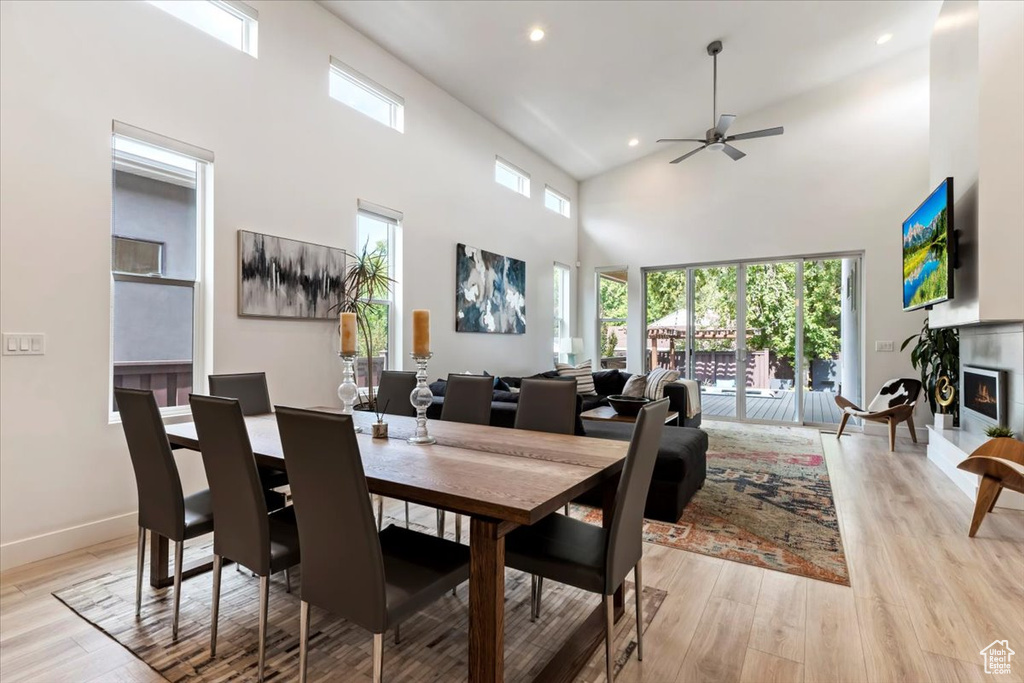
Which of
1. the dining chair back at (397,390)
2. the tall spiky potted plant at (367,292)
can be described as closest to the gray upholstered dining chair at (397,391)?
the dining chair back at (397,390)

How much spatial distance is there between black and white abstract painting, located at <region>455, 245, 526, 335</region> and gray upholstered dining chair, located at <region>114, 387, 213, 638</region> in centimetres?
381

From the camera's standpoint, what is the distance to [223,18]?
3.46 m

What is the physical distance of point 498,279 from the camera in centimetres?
643

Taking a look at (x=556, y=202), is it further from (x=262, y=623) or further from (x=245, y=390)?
(x=262, y=623)

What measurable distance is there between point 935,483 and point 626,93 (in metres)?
4.91

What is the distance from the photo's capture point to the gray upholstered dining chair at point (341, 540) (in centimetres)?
132

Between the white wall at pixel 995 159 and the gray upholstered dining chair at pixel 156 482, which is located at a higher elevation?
the white wall at pixel 995 159

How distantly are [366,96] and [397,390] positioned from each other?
120 inches

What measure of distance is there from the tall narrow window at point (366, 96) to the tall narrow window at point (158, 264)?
1506 millimetres

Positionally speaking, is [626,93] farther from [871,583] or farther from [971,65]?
[871,583]

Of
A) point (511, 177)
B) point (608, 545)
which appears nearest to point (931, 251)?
point (608, 545)

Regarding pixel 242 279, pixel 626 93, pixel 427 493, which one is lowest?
pixel 427 493

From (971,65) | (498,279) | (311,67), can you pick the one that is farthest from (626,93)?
(311,67)

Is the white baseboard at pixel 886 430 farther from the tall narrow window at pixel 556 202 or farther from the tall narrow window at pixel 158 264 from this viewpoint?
the tall narrow window at pixel 158 264
